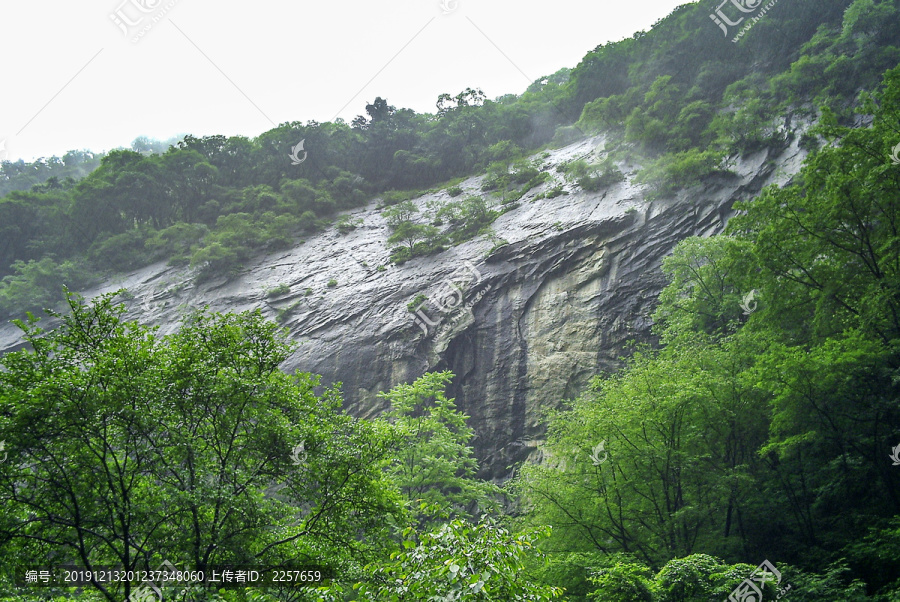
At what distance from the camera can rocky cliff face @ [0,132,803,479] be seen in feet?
86.5

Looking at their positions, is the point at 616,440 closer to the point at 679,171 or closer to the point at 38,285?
the point at 679,171

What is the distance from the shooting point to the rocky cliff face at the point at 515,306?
26359mm

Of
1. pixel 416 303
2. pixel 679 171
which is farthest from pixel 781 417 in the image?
pixel 416 303

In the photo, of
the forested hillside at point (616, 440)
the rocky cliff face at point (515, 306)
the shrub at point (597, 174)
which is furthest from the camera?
the shrub at point (597, 174)

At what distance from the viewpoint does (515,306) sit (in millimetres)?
30031

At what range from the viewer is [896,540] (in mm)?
11516

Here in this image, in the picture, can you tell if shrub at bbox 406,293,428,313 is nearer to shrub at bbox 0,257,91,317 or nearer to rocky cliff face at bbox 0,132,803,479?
rocky cliff face at bbox 0,132,803,479

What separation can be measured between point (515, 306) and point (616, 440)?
14.1m

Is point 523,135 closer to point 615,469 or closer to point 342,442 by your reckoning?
point 615,469

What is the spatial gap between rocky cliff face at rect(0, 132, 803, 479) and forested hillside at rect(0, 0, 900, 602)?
1606 millimetres

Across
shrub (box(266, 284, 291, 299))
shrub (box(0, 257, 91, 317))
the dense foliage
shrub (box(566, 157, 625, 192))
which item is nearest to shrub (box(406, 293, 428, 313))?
shrub (box(266, 284, 291, 299))

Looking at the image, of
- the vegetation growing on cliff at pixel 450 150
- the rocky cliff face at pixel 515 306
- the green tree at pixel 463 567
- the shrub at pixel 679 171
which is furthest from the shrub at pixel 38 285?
the green tree at pixel 463 567

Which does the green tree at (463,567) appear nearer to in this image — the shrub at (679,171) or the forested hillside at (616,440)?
the forested hillside at (616,440)

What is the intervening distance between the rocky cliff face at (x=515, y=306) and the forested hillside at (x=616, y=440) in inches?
63.2
